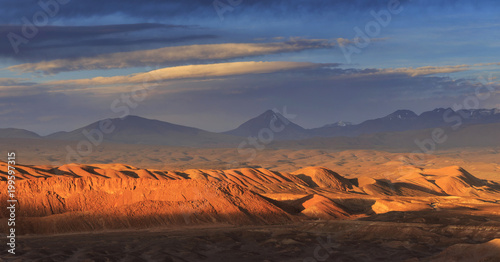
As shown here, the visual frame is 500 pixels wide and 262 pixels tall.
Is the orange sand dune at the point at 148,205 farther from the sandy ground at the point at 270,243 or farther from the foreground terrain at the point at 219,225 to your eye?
the sandy ground at the point at 270,243

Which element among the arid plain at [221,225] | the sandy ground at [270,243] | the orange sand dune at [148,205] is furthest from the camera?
the orange sand dune at [148,205]

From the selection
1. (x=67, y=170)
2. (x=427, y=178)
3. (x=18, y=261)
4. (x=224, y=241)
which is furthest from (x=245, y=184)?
(x=18, y=261)

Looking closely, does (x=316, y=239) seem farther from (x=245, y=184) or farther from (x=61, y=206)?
(x=245, y=184)

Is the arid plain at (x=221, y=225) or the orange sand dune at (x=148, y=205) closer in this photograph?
the arid plain at (x=221, y=225)

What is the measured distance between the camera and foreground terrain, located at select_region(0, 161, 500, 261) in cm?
6203

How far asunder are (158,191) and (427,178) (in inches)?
3218

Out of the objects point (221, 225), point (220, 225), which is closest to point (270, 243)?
point (221, 225)

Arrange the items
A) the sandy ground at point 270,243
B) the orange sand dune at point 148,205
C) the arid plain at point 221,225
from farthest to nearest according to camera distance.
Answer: the orange sand dune at point 148,205 < the arid plain at point 221,225 < the sandy ground at point 270,243

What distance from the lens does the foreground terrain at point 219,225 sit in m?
62.0

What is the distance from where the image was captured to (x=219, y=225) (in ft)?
257

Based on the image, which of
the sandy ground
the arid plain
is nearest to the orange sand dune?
the arid plain

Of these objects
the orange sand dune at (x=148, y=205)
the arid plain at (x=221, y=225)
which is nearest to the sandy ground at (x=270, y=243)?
the arid plain at (x=221, y=225)

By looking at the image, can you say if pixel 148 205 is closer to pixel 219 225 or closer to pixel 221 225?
pixel 219 225

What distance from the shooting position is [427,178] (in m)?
147
